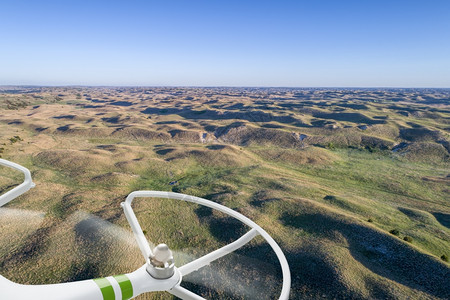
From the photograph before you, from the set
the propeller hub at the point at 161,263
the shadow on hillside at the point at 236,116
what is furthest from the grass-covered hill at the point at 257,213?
the shadow on hillside at the point at 236,116

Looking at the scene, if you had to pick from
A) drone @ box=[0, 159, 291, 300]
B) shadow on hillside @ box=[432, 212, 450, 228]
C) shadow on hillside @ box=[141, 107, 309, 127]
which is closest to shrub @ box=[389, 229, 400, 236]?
shadow on hillside @ box=[432, 212, 450, 228]

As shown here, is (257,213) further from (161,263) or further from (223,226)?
(161,263)

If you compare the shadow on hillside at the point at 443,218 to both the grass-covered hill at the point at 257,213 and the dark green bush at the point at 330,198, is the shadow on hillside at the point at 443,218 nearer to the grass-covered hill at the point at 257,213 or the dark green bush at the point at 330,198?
the grass-covered hill at the point at 257,213

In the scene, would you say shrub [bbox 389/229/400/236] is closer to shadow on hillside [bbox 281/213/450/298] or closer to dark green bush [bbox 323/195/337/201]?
shadow on hillside [bbox 281/213/450/298]

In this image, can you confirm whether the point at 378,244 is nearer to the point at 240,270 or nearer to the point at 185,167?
the point at 240,270

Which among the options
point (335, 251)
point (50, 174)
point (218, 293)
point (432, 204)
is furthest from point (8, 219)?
point (432, 204)
